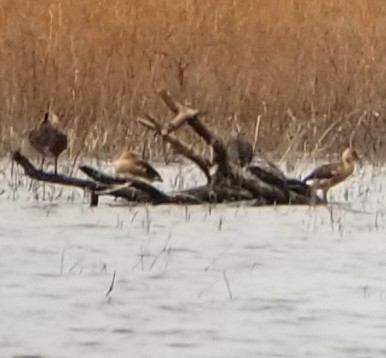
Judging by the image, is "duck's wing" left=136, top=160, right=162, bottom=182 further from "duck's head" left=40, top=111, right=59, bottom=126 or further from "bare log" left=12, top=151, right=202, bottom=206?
"duck's head" left=40, top=111, right=59, bottom=126

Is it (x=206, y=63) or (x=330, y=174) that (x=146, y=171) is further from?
(x=206, y=63)

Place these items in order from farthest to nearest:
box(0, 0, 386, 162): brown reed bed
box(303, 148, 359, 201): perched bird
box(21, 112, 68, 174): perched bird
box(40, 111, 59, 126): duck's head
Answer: box(0, 0, 386, 162): brown reed bed, box(40, 111, 59, 126): duck's head, box(21, 112, 68, 174): perched bird, box(303, 148, 359, 201): perched bird

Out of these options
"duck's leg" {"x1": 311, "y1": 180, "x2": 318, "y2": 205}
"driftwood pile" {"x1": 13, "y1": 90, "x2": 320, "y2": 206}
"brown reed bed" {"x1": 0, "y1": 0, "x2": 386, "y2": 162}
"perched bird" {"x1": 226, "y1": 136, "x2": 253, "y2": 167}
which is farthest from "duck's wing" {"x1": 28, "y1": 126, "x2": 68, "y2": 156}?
"duck's leg" {"x1": 311, "y1": 180, "x2": 318, "y2": 205}

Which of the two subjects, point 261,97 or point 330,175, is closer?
point 330,175

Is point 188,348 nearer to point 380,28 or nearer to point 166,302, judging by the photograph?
point 166,302

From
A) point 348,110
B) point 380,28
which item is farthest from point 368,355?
point 380,28

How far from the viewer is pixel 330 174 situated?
699 cm

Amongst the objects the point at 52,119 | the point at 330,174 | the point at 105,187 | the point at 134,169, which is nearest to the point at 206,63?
the point at 52,119

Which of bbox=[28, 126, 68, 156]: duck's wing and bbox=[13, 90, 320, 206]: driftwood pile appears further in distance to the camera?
bbox=[28, 126, 68, 156]: duck's wing

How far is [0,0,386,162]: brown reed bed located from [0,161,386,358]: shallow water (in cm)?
267

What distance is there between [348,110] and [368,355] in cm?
631

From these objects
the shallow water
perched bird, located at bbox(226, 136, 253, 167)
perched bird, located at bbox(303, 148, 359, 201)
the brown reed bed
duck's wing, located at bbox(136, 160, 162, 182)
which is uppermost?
the brown reed bed

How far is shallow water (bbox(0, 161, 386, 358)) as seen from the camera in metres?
3.78

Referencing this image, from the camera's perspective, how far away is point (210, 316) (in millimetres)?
4109
